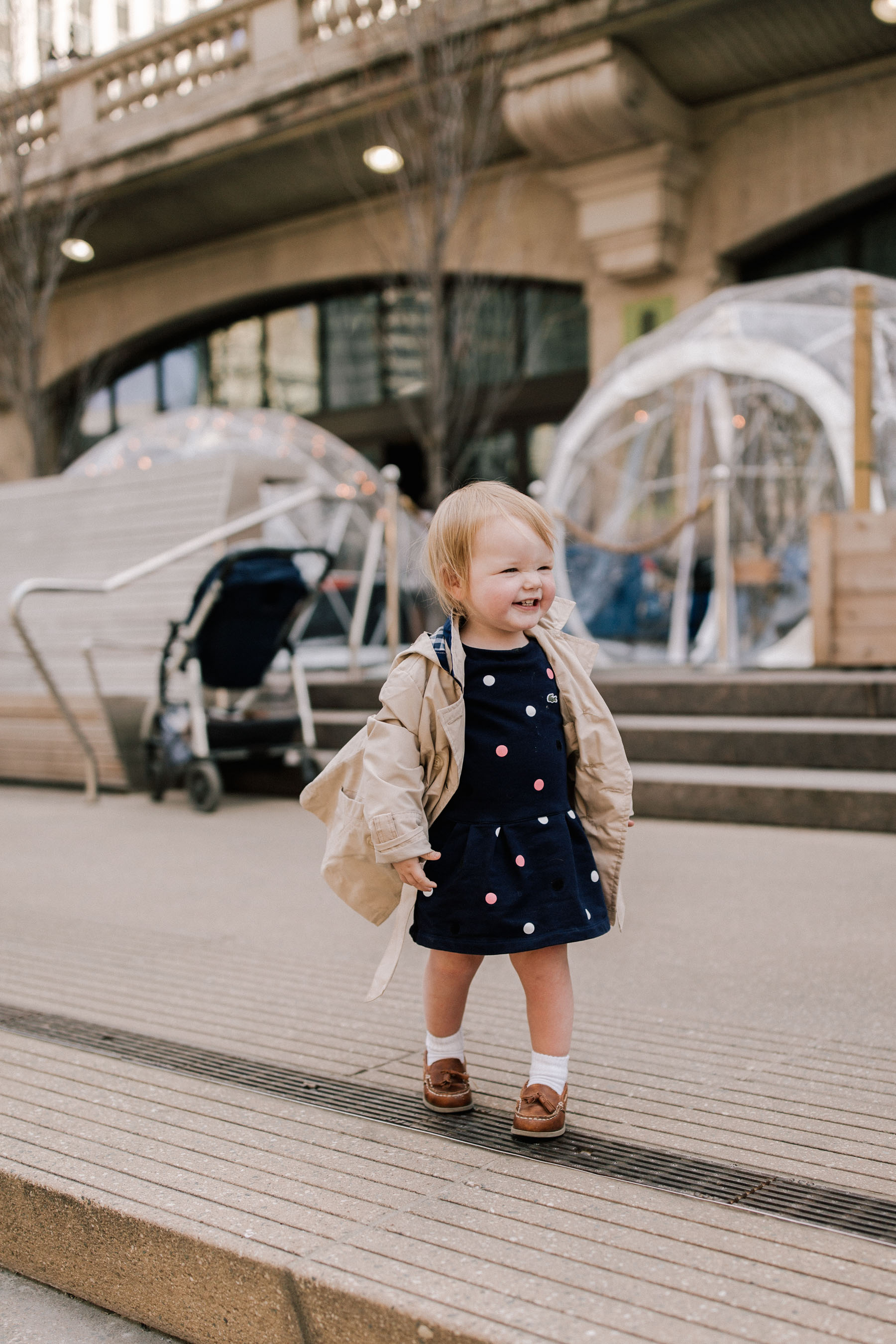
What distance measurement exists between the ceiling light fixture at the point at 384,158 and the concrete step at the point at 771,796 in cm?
889

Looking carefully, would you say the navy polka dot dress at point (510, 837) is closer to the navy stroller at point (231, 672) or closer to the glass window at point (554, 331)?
the navy stroller at point (231, 672)

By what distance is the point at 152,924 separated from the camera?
14.4ft

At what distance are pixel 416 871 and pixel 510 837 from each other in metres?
0.22

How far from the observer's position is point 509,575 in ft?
8.05

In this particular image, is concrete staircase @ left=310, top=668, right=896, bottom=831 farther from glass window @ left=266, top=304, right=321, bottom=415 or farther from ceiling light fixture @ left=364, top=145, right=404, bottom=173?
glass window @ left=266, top=304, right=321, bottom=415

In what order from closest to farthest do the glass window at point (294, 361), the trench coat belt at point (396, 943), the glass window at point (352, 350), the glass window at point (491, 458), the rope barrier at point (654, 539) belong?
the trench coat belt at point (396, 943)
the rope barrier at point (654, 539)
the glass window at point (491, 458)
the glass window at point (352, 350)
the glass window at point (294, 361)

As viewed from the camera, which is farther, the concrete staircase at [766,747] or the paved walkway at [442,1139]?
the concrete staircase at [766,747]

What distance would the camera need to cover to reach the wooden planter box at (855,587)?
7305 millimetres

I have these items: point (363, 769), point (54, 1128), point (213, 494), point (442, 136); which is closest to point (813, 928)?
point (363, 769)

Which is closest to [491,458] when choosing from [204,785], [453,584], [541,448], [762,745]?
[541,448]

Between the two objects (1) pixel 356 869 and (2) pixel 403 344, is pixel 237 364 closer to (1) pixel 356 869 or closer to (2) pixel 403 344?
(2) pixel 403 344

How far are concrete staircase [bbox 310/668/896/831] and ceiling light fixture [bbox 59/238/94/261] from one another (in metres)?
11.2

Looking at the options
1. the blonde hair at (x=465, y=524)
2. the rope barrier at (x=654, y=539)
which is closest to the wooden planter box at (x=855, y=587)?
the rope barrier at (x=654, y=539)

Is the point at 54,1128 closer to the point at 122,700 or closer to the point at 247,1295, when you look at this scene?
the point at 247,1295
